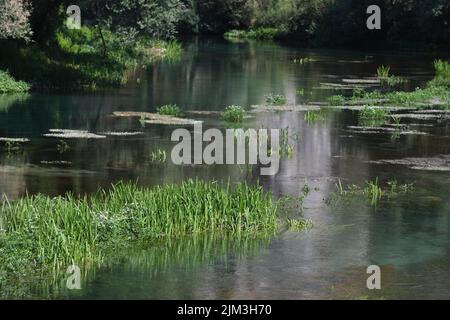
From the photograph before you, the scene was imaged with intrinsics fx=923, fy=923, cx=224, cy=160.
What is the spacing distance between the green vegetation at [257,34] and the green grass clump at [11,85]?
67.4 metres

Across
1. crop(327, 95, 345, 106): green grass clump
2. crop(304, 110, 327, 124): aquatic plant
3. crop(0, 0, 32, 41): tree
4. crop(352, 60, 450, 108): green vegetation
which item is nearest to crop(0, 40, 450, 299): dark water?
crop(304, 110, 327, 124): aquatic plant

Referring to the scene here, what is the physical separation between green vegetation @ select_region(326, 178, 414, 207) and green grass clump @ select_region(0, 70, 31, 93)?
23.5 m

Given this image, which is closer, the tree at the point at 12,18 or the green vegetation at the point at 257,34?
the tree at the point at 12,18

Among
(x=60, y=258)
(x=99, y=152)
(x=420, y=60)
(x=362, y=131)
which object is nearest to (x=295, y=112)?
(x=362, y=131)

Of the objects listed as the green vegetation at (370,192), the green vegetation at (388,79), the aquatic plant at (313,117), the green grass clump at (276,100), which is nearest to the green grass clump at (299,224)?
the green vegetation at (370,192)

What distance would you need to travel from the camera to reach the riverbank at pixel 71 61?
4659cm

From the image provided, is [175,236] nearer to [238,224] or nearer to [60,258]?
[238,224]

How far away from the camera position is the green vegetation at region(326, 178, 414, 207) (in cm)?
2427

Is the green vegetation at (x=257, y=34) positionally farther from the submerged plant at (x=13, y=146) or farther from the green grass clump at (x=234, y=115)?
the submerged plant at (x=13, y=146)

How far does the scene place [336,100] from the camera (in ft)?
146

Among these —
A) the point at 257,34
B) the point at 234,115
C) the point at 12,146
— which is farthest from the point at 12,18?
the point at 257,34

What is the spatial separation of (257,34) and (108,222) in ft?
315

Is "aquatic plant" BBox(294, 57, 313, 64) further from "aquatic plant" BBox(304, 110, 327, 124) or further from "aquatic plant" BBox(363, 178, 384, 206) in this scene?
"aquatic plant" BBox(363, 178, 384, 206)

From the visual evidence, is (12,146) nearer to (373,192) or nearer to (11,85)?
(373,192)
